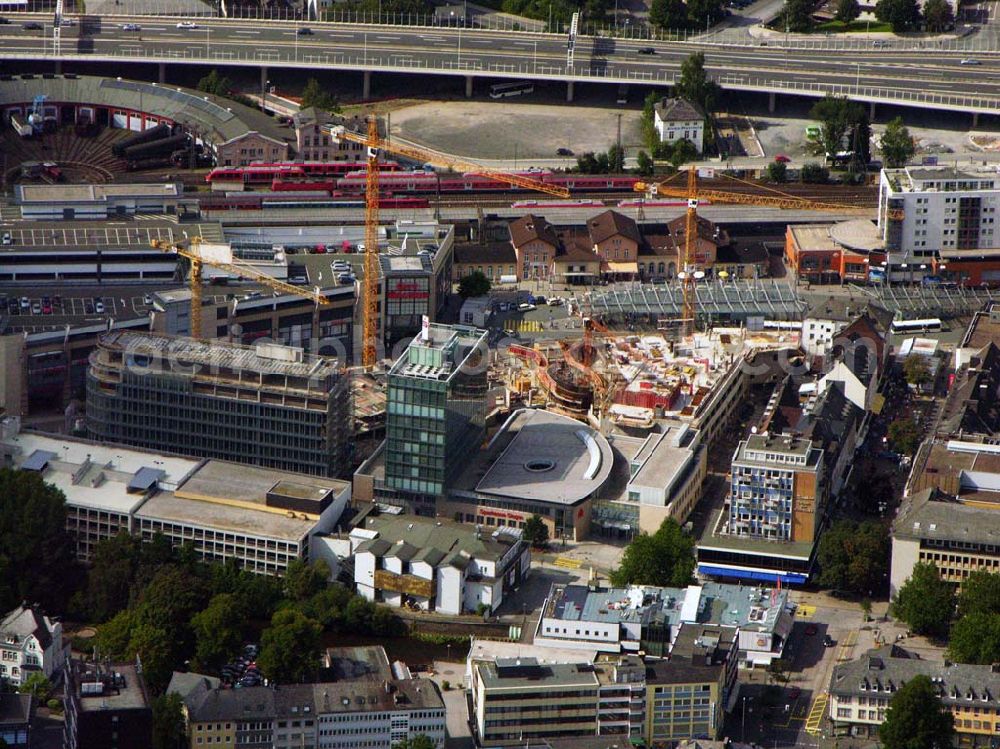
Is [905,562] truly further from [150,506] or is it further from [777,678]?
[150,506]

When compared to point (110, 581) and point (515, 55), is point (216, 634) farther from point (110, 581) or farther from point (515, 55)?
point (515, 55)

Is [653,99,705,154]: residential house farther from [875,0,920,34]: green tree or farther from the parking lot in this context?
the parking lot

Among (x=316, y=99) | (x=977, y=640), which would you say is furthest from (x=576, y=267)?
(x=977, y=640)

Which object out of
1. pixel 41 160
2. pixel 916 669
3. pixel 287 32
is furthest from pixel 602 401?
pixel 287 32

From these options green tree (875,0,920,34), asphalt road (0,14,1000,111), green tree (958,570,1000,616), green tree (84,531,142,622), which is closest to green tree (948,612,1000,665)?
green tree (958,570,1000,616)

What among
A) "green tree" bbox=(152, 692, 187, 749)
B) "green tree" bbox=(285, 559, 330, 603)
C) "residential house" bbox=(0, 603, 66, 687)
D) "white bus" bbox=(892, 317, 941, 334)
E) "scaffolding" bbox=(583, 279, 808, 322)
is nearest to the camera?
"green tree" bbox=(152, 692, 187, 749)

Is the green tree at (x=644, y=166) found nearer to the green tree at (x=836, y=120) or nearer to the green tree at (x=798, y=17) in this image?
the green tree at (x=836, y=120)
